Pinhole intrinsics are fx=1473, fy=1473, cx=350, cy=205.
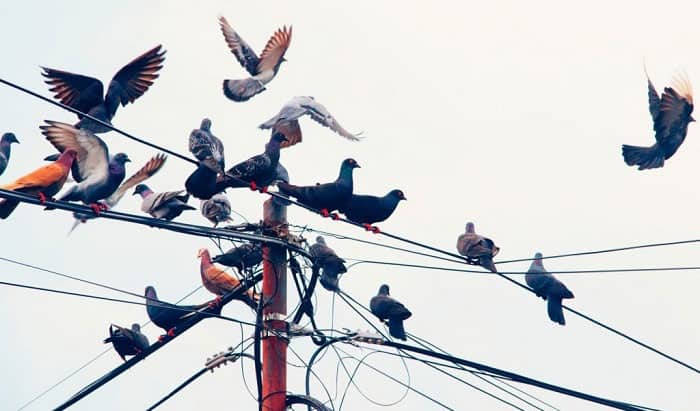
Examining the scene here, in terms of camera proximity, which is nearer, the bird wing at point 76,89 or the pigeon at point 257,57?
the bird wing at point 76,89

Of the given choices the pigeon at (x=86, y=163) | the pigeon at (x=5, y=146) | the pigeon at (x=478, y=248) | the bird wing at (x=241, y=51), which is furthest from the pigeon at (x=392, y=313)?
the pigeon at (x=5, y=146)

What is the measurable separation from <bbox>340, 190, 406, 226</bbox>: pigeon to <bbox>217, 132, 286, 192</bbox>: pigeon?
82cm

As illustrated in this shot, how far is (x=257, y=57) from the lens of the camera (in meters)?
18.3

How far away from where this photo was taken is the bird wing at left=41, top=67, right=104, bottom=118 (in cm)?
1464

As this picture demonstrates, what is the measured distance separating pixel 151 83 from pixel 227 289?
7.65 ft

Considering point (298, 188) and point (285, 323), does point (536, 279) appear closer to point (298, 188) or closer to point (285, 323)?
point (298, 188)

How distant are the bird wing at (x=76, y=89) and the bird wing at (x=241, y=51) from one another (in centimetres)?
351

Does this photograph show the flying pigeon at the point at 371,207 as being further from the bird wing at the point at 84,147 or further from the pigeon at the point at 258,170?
the bird wing at the point at 84,147

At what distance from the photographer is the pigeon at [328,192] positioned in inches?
531

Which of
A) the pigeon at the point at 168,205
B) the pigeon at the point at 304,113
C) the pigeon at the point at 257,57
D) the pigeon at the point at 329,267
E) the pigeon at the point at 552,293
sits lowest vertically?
the pigeon at the point at 329,267

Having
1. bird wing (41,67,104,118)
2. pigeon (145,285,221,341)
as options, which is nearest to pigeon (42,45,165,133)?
Result: bird wing (41,67,104,118)

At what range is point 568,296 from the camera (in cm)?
1642

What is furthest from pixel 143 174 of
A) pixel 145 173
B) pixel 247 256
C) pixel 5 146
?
pixel 5 146

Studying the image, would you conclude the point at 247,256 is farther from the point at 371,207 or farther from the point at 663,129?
the point at 663,129
